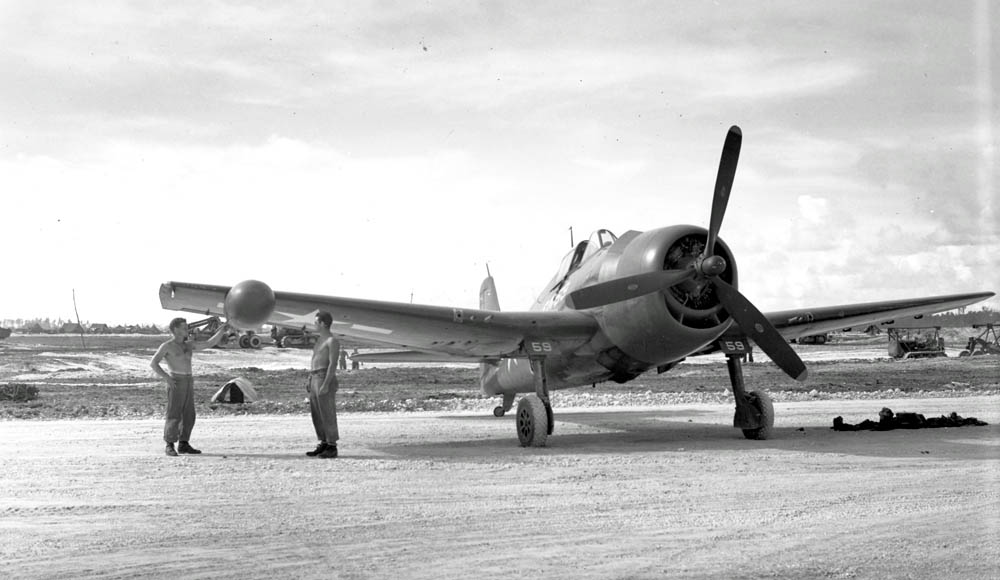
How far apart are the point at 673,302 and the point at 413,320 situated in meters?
3.80

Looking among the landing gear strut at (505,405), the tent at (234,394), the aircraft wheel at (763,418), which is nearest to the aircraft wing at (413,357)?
the landing gear strut at (505,405)

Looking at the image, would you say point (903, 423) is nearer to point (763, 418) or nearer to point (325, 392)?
point (763, 418)

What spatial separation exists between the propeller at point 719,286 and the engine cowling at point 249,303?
4056mm

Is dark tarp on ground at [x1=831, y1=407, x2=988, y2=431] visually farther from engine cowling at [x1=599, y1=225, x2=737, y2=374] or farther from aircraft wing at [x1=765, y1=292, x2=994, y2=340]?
engine cowling at [x1=599, y1=225, x2=737, y2=374]

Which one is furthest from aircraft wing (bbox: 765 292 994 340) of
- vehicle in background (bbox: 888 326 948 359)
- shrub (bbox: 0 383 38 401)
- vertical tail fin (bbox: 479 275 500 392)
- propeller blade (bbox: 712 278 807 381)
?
vehicle in background (bbox: 888 326 948 359)

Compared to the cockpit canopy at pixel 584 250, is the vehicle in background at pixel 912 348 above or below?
below

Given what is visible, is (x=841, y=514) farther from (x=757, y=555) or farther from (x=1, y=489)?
(x=1, y=489)

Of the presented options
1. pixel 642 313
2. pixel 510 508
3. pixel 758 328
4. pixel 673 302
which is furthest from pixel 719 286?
pixel 510 508

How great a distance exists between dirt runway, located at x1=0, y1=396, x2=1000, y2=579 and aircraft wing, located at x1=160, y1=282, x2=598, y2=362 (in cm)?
166

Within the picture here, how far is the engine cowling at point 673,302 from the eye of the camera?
12.5 meters

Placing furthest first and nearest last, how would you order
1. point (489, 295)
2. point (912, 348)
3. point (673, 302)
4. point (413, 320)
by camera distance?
point (912, 348), point (489, 295), point (413, 320), point (673, 302)

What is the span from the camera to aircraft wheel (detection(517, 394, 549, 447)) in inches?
514

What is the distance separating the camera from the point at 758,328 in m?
12.6

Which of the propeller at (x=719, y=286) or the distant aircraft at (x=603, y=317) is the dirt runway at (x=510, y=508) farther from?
the propeller at (x=719, y=286)
